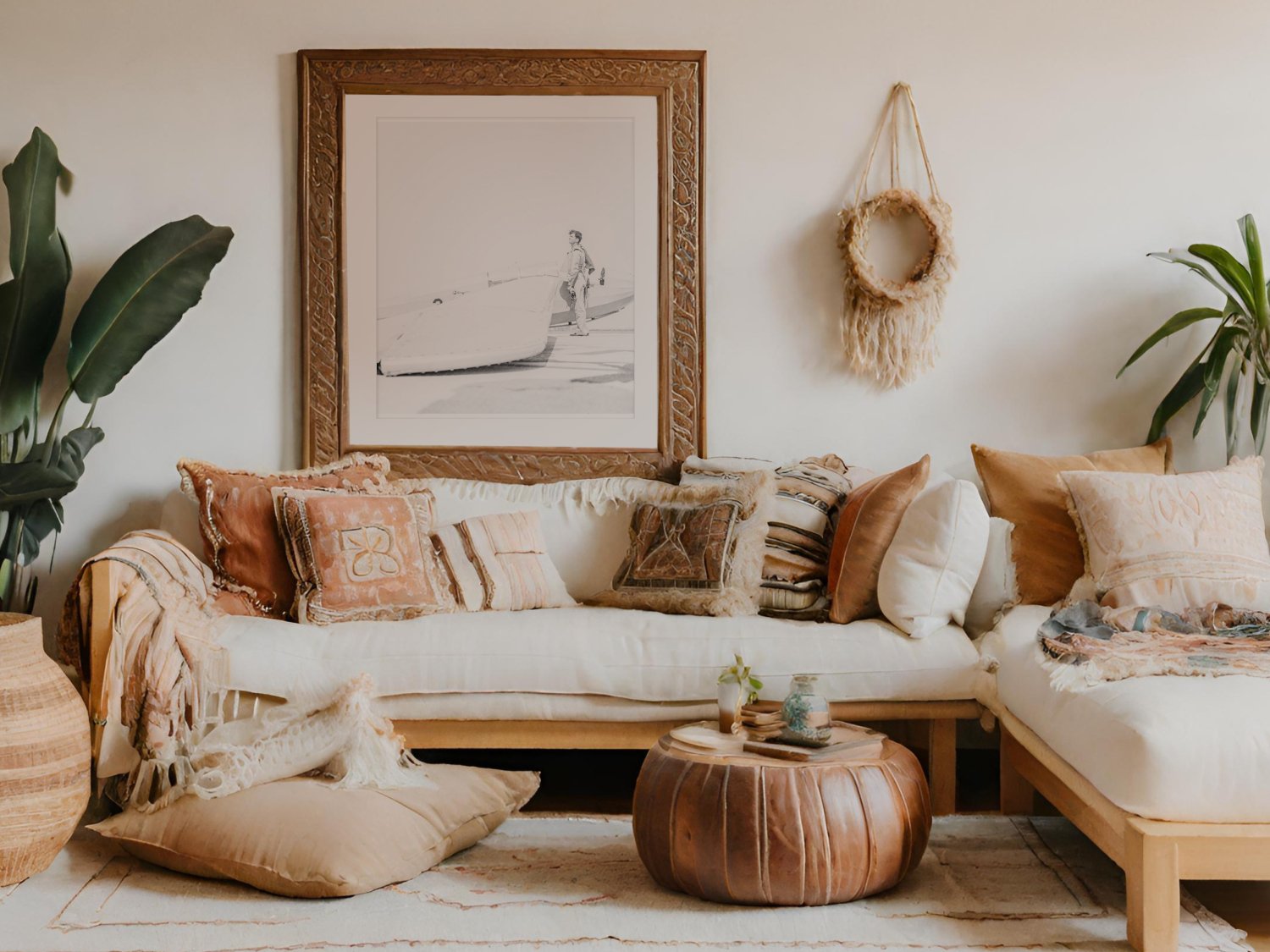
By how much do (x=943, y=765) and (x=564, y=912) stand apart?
3.78 ft

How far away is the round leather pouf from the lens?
84.0 inches

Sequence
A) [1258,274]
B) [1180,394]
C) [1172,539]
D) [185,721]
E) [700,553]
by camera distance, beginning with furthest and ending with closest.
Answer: [1180,394]
[1258,274]
[700,553]
[1172,539]
[185,721]

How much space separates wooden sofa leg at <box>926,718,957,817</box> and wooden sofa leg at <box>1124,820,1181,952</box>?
88 centimetres

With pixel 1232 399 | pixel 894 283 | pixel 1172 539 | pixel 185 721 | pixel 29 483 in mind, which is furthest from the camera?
pixel 894 283

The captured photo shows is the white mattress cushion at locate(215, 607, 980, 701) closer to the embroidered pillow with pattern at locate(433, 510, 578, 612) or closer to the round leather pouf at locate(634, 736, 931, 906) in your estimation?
the embroidered pillow with pattern at locate(433, 510, 578, 612)

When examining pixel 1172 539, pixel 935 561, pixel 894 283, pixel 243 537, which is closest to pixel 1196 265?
pixel 894 283

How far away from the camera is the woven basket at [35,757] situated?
2318 millimetres

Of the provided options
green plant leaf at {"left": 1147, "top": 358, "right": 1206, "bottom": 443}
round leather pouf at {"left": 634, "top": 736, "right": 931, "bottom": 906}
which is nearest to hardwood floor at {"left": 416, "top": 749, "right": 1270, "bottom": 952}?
round leather pouf at {"left": 634, "top": 736, "right": 931, "bottom": 906}

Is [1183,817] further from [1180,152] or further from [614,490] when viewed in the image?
[1180,152]

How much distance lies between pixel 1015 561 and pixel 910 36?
1.71 metres

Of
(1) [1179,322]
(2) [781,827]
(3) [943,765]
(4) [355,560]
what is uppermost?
(1) [1179,322]

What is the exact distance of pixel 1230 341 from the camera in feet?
11.1

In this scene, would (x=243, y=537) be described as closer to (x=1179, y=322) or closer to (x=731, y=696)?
(x=731, y=696)

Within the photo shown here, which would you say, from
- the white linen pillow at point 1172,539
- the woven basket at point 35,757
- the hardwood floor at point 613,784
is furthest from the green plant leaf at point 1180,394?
the woven basket at point 35,757
